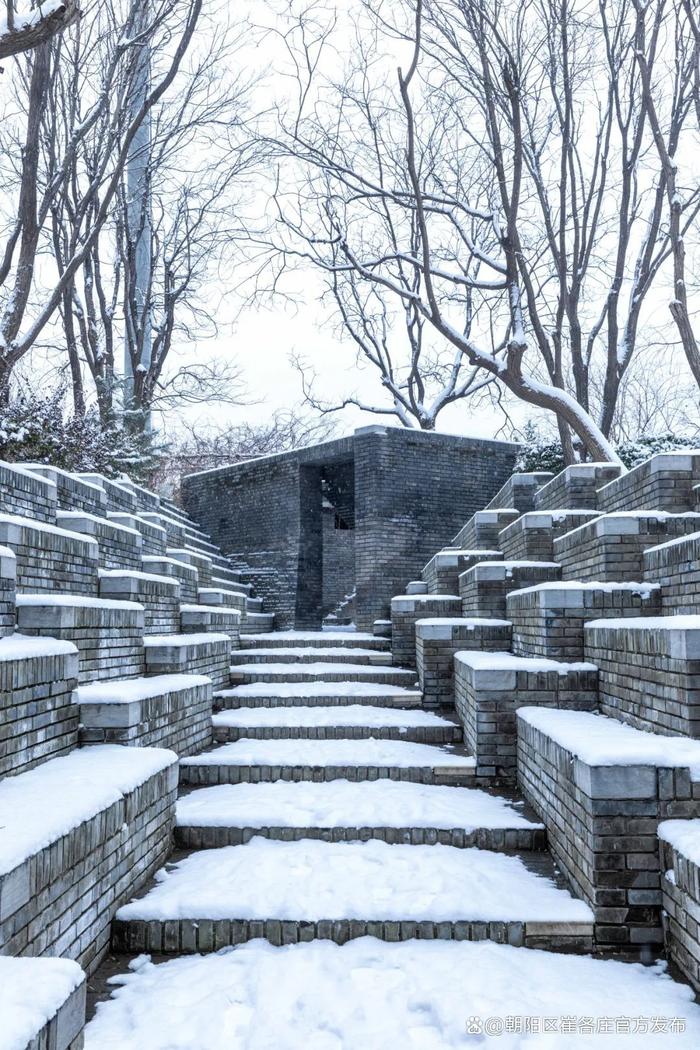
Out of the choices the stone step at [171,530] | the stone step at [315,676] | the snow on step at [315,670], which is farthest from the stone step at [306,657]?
the stone step at [171,530]

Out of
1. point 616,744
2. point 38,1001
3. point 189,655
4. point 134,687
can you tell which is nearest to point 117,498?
point 189,655

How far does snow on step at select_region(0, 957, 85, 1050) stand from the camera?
135 centimetres

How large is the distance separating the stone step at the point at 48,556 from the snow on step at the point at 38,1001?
2527 mm

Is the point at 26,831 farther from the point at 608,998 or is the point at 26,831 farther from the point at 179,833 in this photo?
the point at 608,998

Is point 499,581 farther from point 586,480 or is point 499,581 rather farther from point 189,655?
point 189,655

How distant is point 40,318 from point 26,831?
802 centimetres

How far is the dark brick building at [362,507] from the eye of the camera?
11.0 meters

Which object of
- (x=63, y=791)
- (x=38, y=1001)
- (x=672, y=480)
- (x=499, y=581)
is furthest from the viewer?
(x=499, y=581)

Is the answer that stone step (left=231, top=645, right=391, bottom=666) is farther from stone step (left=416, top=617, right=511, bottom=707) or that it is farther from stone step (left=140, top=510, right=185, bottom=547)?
stone step (left=140, top=510, right=185, bottom=547)

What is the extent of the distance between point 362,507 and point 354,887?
8.37 m

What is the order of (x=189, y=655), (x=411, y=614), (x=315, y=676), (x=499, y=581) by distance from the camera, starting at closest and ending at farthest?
1. (x=189, y=655)
2. (x=499, y=581)
3. (x=315, y=676)
4. (x=411, y=614)

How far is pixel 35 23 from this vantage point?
5477 mm

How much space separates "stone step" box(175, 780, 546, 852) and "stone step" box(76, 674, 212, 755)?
46cm

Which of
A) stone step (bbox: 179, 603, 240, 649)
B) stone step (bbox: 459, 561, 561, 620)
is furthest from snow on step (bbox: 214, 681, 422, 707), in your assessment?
stone step (bbox: 459, 561, 561, 620)
